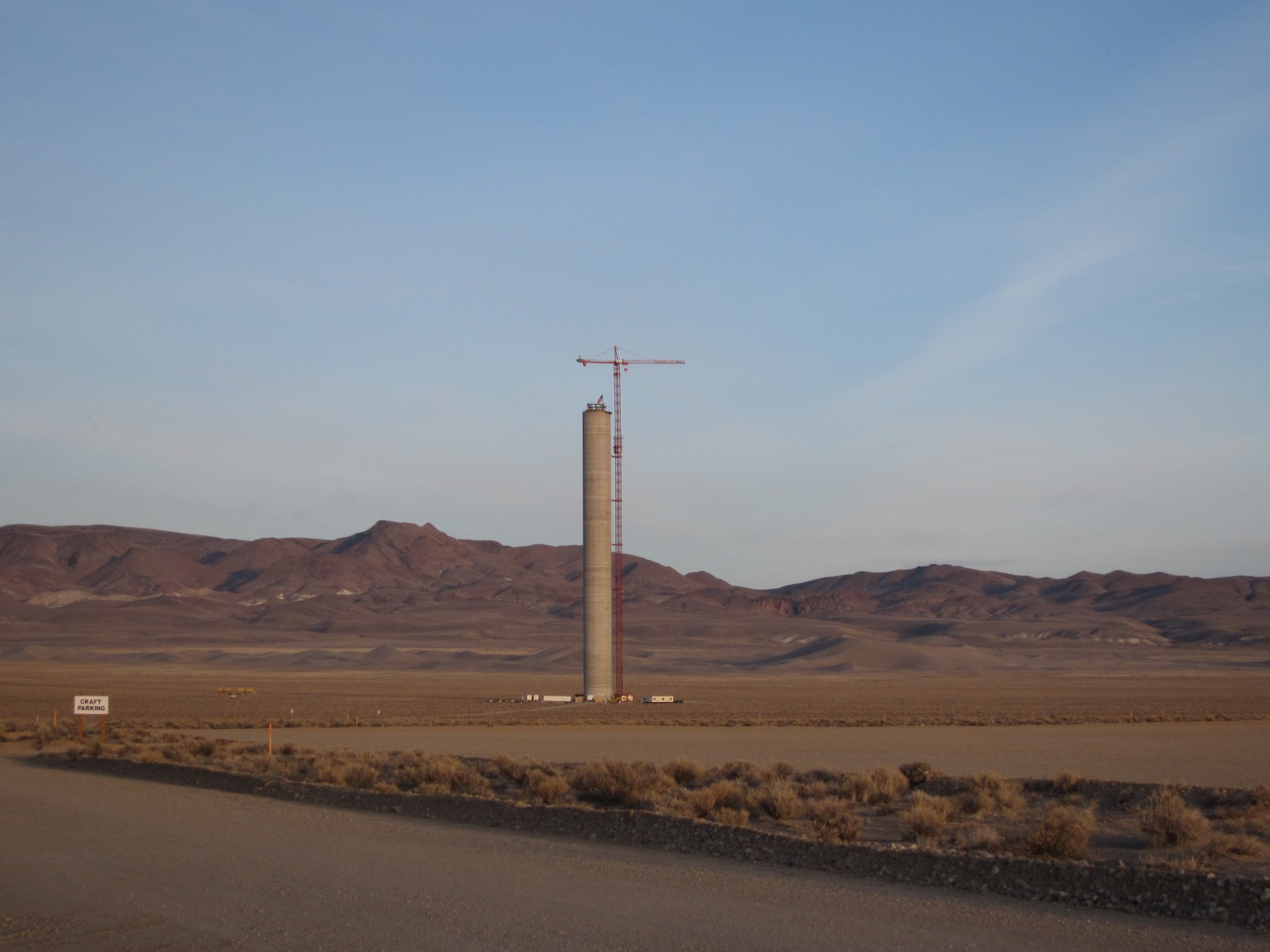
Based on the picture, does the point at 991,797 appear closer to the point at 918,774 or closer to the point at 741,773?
the point at 918,774

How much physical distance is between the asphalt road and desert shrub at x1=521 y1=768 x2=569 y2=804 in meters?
2.75

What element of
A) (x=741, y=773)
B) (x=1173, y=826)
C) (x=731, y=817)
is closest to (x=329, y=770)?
(x=741, y=773)

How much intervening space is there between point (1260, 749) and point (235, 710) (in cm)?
4010

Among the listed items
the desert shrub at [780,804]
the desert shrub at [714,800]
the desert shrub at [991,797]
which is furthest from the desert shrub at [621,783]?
the desert shrub at [991,797]

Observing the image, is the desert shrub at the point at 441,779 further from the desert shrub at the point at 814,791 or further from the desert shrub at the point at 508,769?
the desert shrub at the point at 814,791

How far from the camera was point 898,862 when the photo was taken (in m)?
12.4

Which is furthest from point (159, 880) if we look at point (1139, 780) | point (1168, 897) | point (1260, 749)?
point (1260, 749)

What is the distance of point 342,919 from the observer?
1032 centimetres

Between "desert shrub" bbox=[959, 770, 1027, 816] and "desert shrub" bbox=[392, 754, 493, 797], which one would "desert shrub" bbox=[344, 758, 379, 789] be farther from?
"desert shrub" bbox=[959, 770, 1027, 816]

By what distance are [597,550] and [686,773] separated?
40007 mm

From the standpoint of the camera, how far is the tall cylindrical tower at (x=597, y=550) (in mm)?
60500

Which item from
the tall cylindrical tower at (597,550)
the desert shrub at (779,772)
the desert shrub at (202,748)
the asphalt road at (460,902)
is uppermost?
the tall cylindrical tower at (597,550)

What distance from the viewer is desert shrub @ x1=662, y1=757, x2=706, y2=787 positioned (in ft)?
67.4

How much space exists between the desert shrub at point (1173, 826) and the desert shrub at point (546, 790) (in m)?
8.29
